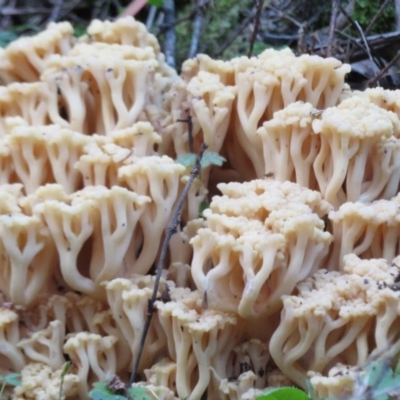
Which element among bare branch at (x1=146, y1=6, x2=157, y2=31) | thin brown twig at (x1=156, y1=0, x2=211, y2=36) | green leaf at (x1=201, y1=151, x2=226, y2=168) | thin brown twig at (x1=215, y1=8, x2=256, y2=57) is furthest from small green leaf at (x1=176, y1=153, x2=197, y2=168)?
bare branch at (x1=146, y1=6, x2=157, y2=31)

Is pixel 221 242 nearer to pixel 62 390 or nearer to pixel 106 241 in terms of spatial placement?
pixel 106 241

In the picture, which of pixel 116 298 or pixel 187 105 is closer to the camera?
pixel 116 298

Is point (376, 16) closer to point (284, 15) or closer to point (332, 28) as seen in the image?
point (332, 28)

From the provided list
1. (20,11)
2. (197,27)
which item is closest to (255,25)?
(197,27)

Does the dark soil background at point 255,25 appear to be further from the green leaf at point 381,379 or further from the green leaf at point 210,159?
the green leaf at point 381,379

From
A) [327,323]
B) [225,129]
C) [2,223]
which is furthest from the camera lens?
[225,129]

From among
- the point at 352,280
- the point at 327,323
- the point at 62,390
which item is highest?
the point at 352,280

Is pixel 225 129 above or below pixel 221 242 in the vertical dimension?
above

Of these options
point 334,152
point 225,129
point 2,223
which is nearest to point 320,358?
point 334,152

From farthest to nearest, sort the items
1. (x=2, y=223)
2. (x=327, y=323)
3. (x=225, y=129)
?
1. (x=225, y=129)
2. (x=2, y=223)
3. (x=327, y=323)
